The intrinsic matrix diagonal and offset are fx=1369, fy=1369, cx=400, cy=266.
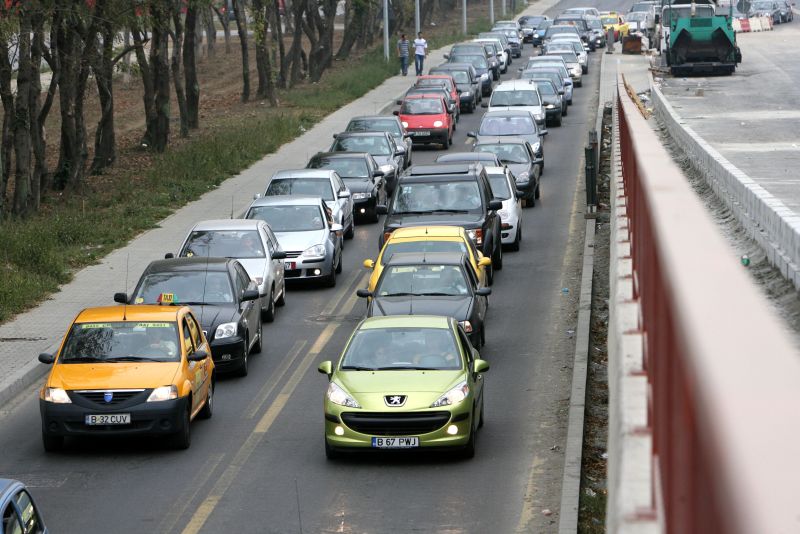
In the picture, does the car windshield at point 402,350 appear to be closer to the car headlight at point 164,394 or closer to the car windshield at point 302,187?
the car headlight at point 164,394

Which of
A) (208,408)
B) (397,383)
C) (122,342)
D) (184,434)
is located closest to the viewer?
(397,383)

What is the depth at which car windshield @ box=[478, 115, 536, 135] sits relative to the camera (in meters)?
37.0

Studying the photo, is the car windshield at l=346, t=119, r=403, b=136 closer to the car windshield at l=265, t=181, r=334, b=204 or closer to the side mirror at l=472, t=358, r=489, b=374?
the car windshield at l=265, t=181, r=334, b=204

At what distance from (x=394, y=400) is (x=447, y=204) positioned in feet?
37.4

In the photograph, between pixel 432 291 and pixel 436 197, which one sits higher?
pixel 436 197

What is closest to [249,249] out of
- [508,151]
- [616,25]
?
[508,151]

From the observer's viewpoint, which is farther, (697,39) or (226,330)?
(697,39)

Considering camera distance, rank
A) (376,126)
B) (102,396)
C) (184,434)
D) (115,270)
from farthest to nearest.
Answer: (376,126), (115,270), (184,434), (102,396)

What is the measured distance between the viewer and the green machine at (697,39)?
54.2 meters

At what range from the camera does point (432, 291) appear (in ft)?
61.3

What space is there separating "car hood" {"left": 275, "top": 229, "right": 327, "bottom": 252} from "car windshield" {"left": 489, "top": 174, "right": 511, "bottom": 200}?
4598mm

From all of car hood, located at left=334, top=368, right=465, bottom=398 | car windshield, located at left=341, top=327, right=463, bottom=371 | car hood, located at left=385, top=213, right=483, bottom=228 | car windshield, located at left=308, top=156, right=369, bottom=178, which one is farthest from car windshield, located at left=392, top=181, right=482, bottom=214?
car hood, located at left=334, top=368, right=465, bottom=398

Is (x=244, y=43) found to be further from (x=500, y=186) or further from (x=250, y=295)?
(x=250, y=295)

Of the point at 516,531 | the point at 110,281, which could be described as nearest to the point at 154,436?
the point at 516,531
